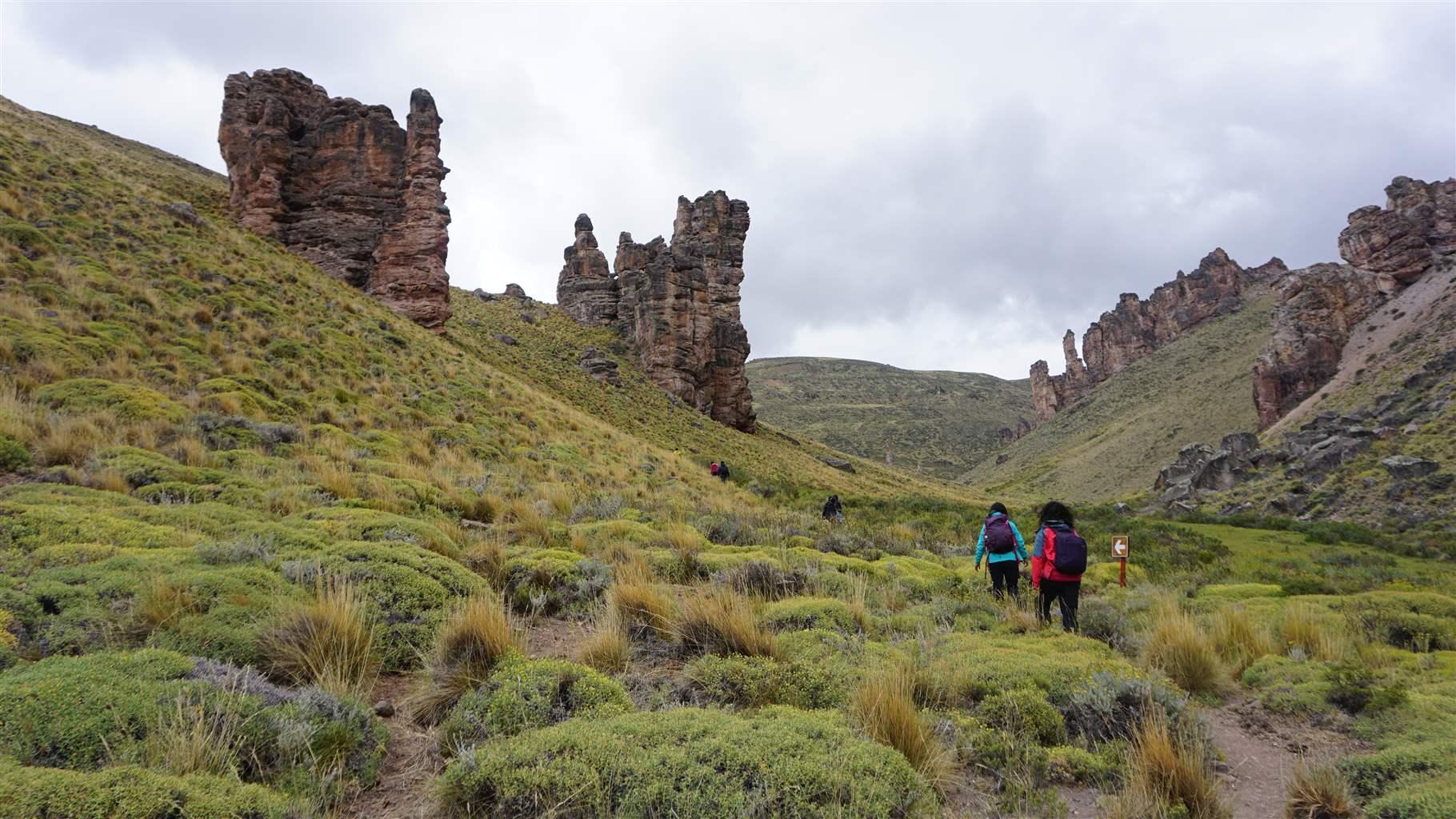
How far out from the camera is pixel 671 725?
3219mm

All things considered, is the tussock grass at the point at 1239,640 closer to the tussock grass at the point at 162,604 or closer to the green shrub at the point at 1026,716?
the green shrub at the point at 1026,716

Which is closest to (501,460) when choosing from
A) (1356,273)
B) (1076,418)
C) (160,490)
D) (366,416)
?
(366,416)

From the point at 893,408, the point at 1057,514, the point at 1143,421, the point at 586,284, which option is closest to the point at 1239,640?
the point at 1057,514

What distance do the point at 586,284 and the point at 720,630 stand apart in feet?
187

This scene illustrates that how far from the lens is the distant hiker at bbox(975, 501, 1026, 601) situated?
852 cm

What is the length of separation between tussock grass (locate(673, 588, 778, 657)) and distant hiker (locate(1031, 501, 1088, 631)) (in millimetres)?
3993

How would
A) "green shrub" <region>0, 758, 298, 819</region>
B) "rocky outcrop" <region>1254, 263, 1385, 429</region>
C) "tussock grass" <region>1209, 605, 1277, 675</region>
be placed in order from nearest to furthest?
"green shrub" <region>0, 758, 298, 819</region>
"tussock grass" <region>1209, 605, 1277, 675</region>
"rocky outcrop" <region>1254, 263, 1385, 429</region>

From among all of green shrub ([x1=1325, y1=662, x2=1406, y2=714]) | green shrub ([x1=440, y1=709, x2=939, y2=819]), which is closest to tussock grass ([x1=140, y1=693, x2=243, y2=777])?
green shrub ([x1=440, y1=709, x2=939, y2=819])

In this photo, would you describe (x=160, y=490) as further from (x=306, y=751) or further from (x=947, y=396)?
(x=947, y=396)

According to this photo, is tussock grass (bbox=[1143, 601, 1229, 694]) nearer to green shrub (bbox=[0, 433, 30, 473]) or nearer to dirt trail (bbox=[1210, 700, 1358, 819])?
dirt trail (bbox=[1210, 700, 1358, 819])

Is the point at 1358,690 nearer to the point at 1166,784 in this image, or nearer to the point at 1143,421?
the point at 1166,784

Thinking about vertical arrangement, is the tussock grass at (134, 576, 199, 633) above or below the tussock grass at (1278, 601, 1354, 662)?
above

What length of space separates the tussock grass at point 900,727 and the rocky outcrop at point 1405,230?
236 feet

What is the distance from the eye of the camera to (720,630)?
486 centimetres
